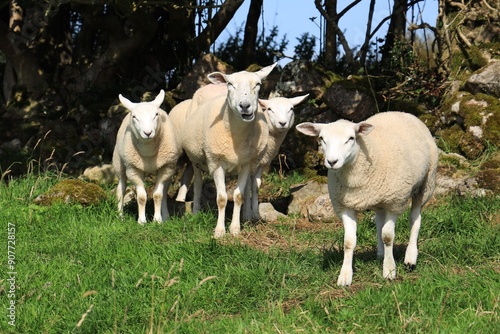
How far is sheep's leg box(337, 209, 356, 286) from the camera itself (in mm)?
6500

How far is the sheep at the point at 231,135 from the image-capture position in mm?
8414

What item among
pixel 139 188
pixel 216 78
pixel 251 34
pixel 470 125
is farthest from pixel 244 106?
pixel 251 34

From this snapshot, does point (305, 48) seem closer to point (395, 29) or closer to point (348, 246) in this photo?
point (395, 29)

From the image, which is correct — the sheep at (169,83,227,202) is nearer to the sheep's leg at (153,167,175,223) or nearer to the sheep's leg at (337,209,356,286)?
the sheep's leg at (153,167,175,223)

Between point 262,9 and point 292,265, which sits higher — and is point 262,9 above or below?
above

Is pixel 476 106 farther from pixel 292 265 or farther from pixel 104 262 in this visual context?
pixel 104 262

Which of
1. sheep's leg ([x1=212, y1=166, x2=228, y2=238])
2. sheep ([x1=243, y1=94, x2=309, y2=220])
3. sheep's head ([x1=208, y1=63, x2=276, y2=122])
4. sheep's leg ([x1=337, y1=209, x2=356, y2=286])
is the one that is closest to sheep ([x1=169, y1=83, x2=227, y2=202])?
sheep ([x1=243, y1=94, x2=309, y2=220])

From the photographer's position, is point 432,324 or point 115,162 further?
point 115,162

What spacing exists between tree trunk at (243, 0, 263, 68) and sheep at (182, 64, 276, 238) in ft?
14.7

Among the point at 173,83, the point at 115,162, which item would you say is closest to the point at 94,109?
the point at 173,83

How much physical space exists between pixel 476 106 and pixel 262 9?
4.56m

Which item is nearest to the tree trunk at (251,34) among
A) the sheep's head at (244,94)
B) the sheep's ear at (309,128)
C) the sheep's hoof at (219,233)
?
the sheep's head at (244,94)

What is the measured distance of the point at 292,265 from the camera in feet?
22.6

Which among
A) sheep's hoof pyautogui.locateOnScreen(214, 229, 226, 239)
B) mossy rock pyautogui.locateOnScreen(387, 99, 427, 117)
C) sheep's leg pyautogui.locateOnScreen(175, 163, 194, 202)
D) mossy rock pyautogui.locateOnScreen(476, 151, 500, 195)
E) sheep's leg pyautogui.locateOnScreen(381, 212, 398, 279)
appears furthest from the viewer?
mossy rock pyautogui.locateOnScreen(387, 99, 427, 117)
